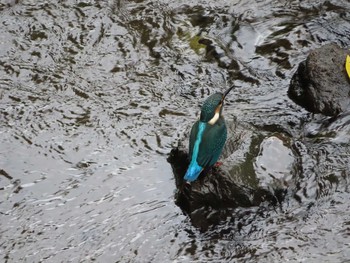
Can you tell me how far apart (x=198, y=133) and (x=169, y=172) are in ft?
2.63

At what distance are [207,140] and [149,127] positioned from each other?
135cm

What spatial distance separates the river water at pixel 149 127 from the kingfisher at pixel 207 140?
0.28 metres

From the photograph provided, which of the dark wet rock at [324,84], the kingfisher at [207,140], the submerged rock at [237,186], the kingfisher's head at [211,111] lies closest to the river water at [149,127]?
the submerged rock at [237,186]

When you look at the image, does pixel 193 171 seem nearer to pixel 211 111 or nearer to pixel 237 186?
pixel 237 186

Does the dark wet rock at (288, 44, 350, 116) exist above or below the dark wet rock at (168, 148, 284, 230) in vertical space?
above

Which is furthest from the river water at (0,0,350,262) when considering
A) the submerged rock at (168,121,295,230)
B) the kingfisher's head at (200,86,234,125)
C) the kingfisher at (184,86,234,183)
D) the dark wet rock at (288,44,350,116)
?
the kingfisher's head at (200,86,234,125)

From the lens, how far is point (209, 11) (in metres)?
8.02

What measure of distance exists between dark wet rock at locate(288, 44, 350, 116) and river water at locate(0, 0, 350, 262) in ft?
0.49

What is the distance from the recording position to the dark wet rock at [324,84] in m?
6.35

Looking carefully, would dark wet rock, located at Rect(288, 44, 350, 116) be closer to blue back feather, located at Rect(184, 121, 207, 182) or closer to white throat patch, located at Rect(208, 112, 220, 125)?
white throat patch, located at Rect(208, 112, 220, 125)

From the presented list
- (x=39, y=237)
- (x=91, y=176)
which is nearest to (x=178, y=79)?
(x=91, y=176)

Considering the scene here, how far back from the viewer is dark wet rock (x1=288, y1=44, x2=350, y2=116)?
20.8 ft

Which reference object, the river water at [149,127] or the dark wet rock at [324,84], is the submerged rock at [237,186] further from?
the dark wet rock at [324,84]

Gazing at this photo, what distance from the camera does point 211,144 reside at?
516cm
